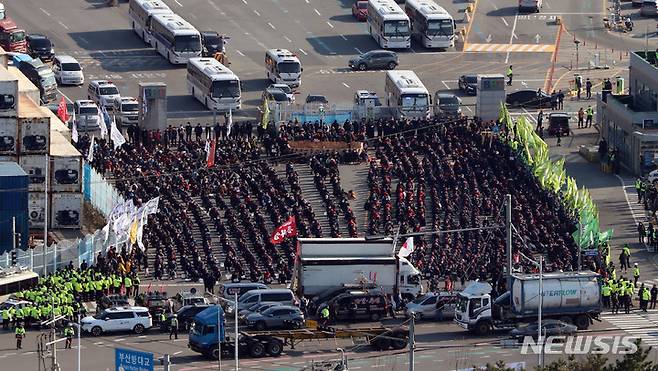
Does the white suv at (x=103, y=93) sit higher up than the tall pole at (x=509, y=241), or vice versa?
the tall pole at (x=509, y=241)

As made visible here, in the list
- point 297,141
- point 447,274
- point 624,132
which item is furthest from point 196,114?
point 447,274

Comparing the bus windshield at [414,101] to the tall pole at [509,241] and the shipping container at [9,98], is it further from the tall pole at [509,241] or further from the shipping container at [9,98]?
the tall pole at [509,241]

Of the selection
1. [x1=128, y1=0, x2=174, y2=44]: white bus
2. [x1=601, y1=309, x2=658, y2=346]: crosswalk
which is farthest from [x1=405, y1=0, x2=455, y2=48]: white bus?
[x1=601, y1=309, x2=658, y2=346]: crosswalk

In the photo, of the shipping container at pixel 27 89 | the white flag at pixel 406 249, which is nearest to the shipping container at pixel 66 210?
the shipping container at pixel 27 89

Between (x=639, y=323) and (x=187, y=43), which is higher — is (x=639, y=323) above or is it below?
below

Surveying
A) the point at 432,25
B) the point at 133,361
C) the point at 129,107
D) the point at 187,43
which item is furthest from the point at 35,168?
the point at 432,25

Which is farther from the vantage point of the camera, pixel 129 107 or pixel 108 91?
pixel 108 91

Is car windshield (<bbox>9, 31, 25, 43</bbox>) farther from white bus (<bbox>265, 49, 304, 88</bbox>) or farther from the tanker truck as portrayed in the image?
the tanker truck

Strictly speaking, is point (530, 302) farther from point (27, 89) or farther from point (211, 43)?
point (211, 43)
